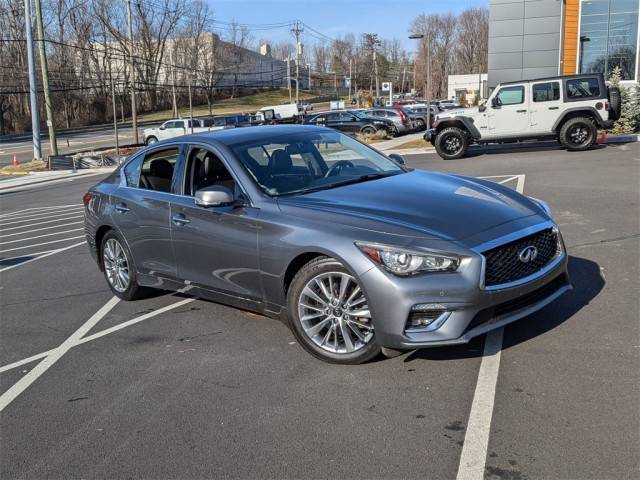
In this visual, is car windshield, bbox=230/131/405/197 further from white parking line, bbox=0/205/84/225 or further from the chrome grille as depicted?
white parking line, bbox=0/205/84/225

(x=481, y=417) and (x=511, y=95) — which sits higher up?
(x=511, y=95)

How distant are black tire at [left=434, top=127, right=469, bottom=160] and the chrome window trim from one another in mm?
14585

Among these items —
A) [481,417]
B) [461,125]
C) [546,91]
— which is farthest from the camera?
[461,125]

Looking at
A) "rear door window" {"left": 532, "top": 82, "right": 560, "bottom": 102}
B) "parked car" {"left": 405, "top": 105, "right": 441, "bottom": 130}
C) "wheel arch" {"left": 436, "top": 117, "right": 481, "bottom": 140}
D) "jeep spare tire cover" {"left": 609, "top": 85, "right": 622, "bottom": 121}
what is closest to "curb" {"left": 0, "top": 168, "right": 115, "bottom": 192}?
"wheel arch" {"left": 436, "top": 117, "right": 481, "bottom": 140}

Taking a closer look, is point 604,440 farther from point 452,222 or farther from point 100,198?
point 100,198

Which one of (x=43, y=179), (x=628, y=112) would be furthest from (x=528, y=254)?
(x=43, y=179)

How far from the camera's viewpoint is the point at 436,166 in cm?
1770

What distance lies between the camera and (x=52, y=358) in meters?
4.91

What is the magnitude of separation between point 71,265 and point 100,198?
7.31 ft

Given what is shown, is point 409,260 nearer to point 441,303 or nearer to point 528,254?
point 441,303

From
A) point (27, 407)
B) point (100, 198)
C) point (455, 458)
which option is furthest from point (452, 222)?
point (100, 198)

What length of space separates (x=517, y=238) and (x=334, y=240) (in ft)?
3.79

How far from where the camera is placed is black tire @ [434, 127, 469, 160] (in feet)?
61.4

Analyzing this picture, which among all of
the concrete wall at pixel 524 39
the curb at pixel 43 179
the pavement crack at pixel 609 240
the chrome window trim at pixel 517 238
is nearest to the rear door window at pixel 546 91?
the pavement crack at pixel 609 240
